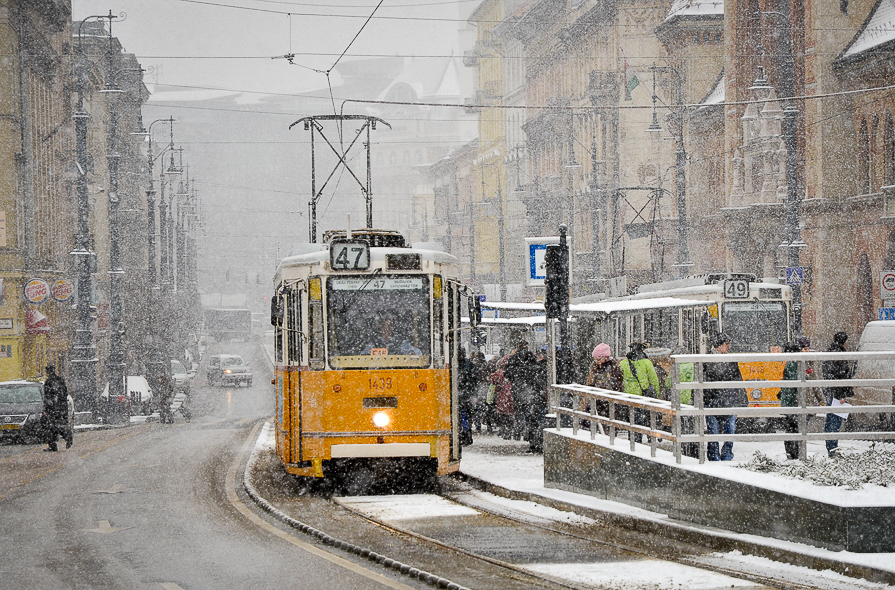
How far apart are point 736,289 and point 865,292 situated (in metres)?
18.6

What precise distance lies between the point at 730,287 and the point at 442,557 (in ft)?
64.1

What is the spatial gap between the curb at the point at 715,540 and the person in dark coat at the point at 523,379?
21.0ft

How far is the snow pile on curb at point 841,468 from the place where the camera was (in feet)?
36.0

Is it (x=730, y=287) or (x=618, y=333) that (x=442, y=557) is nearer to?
(x=730, y=287)

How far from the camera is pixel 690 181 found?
211 feet

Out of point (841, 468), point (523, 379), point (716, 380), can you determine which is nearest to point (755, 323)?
point (523, 379)

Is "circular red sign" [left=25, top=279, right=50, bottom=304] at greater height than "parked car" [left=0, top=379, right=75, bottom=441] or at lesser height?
greater

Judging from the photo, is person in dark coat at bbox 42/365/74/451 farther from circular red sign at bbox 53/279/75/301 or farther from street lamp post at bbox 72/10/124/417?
circular red sign at bbox 53/279/75/301

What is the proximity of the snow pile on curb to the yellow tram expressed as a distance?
185 inches

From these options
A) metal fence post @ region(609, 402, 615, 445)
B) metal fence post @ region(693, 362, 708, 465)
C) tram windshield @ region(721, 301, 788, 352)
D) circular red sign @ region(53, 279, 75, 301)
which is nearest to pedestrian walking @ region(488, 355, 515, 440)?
tram windshield @ region(721, 301, 788, 352)

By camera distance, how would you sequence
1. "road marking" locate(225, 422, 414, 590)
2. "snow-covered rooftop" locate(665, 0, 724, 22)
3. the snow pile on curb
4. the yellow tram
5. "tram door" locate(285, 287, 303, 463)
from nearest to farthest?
"road marking" locate(225, 422, 414, 590)
the snow pile on curb
the yellow tram
"tram door" locate(285, 287, 303, 463)
"snow-covered rooftop" locate(665, 0, 724, 22)

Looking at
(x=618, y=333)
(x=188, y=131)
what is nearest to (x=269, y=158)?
(x=188, y=131)

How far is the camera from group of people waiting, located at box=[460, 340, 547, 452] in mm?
21016

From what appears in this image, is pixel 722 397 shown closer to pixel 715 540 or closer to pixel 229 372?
pixel 715 540
